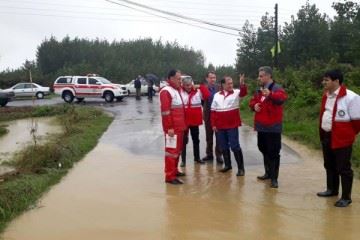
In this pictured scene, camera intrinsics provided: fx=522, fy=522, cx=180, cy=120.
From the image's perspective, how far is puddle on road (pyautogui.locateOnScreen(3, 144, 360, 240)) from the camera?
582 cm

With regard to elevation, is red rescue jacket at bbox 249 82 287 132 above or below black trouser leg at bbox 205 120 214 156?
above

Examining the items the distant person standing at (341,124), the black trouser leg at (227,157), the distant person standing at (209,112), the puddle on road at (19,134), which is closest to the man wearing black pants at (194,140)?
the distant person standing at (209,112)

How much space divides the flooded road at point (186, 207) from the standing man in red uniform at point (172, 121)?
31 cm

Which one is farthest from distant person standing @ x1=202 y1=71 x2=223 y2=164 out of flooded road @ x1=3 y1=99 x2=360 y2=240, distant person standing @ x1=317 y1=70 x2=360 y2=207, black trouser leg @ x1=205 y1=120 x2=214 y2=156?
distant person standing @ x1=317 y1=70 x2=360 y2=207

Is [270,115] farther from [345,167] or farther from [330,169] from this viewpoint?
[345,167]

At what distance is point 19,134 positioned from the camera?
634 inches

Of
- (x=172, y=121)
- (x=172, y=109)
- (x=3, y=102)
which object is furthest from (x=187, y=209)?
(x=3, y=102)

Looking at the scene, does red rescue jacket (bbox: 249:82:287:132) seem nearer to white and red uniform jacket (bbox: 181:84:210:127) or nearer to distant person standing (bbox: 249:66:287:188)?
distant person standing (bbox: 249:66:287:188)

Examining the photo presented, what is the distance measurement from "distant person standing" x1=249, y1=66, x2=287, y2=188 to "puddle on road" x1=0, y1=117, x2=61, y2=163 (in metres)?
5.71

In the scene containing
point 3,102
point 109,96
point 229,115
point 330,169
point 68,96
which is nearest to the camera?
point 330,169

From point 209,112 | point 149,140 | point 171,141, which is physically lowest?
point 149,140

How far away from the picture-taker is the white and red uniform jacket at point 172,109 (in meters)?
8.13

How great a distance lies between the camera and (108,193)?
25.0 ft

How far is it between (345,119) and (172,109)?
8.91ft
